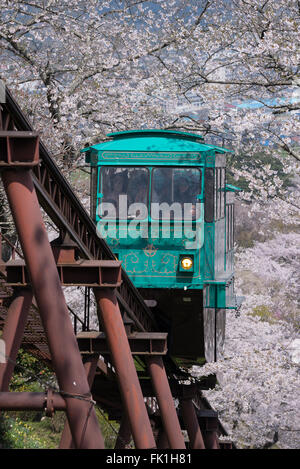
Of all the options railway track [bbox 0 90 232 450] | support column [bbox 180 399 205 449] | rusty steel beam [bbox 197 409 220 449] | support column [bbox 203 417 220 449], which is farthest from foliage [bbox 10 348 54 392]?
support column [bbox 180 399 205 449]

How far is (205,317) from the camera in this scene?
523 inches

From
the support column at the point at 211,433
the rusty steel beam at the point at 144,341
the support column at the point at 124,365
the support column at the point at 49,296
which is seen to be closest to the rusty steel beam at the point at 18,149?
the support column at the point at 49,296

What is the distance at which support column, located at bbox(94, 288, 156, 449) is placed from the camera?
8.52 meters

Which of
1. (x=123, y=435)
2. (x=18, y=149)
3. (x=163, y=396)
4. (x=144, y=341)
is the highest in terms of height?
(x=18, y=149)

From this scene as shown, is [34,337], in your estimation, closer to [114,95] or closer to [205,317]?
[205,317]

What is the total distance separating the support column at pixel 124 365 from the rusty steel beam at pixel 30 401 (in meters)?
1.86

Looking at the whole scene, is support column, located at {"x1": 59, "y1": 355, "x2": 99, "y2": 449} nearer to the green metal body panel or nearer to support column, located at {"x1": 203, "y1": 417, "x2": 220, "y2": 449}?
the green metal body panel

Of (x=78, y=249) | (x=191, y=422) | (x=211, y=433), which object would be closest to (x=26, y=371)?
(x=211, y=433)

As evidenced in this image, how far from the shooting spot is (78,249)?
8.34 metres

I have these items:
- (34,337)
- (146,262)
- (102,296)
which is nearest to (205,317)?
(146,262)

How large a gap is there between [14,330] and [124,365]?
4.64 feet

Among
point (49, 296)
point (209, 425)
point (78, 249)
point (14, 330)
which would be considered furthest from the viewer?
point (209, 425)

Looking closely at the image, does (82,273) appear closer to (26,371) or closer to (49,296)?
(49,296)

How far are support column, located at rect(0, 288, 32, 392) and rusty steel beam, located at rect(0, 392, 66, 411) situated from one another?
0.64 metres
